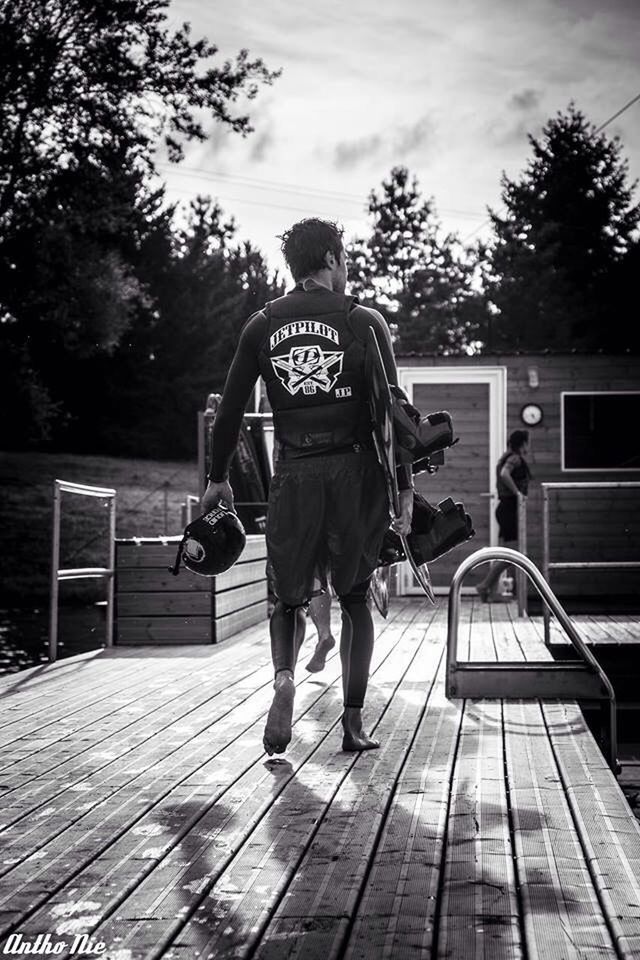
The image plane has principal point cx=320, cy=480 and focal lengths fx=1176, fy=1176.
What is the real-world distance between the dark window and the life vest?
1060 cm

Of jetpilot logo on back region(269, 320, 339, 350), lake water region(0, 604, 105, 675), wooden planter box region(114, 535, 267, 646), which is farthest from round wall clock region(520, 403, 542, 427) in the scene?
jetpilot logo on back region(269, 320, 339, 350)

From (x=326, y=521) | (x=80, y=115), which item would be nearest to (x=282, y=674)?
(x=326, y=521)

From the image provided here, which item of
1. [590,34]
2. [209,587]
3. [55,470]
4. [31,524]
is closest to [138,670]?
[209,587]

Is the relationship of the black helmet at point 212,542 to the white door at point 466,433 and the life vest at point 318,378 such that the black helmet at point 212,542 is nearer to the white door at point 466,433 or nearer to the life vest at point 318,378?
the life vest at point 318,378

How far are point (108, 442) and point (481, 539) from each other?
2417cm

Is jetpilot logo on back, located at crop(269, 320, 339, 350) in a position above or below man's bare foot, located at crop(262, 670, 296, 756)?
above

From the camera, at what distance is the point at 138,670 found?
21.3 feet

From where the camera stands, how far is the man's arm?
12.6ft

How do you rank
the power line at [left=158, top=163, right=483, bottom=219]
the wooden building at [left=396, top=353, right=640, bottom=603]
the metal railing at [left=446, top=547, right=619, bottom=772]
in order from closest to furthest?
the metal railing at [left=446, top=547, right=619, bottom=772] < the wooden building at [left=396, top=353, right=640, bottom=603] < the power line at [left=158, top=163, right=483, bottom=219]

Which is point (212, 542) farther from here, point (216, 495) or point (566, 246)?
point (566, 246)

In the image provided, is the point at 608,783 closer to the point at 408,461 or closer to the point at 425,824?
the point at 425,824

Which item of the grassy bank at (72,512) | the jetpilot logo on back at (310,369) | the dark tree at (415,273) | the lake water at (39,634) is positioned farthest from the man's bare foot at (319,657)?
the dark tree at (415,273)

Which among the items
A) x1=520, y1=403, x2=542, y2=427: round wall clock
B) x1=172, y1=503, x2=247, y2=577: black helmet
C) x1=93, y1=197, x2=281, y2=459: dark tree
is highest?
x1=93, y1=197, x2=281, y2=459: dark tree

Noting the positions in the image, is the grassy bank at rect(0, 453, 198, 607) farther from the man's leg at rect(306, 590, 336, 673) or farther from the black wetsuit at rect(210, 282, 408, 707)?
the black wetsuit at rect(210, 282, 408, 707)
